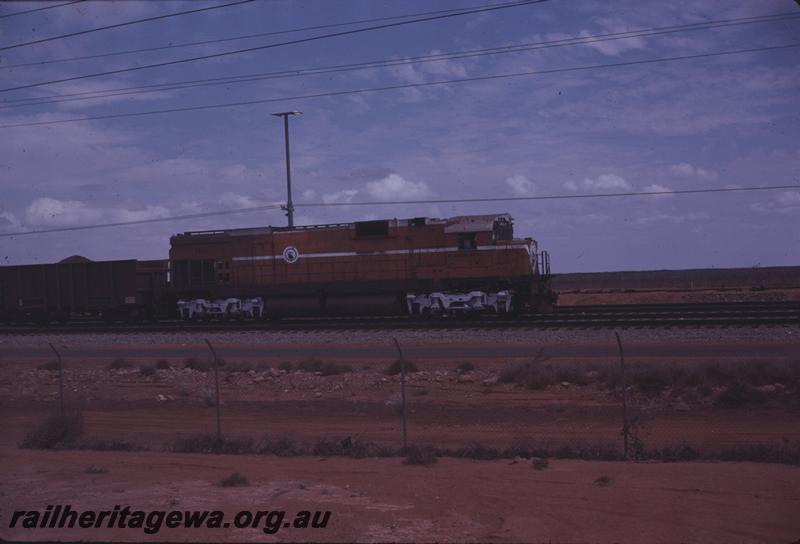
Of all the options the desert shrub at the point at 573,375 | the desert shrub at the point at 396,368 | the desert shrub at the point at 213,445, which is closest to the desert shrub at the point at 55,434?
the desert shrub at the point at 213,445

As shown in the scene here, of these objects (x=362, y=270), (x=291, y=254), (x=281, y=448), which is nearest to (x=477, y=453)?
(x=281, y=448)

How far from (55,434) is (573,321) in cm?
1937

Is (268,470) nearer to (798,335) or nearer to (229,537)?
(229,537)

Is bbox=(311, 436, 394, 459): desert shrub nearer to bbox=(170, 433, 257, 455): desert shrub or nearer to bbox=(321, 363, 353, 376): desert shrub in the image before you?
bbox=(170, 433, 257, 455): desert shrub

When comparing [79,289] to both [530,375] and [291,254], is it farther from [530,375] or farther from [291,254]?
[530,375]

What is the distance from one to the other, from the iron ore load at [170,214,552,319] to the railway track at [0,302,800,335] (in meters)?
0.89

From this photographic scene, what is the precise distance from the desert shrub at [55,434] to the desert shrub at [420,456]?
24.1 feet

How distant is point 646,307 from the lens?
3394cm

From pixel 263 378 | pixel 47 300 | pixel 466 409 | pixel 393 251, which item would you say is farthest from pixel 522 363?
pixel 47 300

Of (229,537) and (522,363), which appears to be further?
(522,363)

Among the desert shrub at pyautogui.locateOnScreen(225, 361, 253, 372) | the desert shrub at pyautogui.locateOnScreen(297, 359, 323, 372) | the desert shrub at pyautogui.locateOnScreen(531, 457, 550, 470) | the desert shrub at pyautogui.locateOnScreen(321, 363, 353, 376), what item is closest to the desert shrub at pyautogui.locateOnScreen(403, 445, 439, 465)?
the desert shrub at pyautogui.locateOnScreen(531, 457, 550, 470)

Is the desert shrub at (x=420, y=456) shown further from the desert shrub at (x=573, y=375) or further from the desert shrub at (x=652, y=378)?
the desert shrub at (x=652, y=378)

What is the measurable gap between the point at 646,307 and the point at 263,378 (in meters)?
19.1

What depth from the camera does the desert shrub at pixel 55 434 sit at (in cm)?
1558
